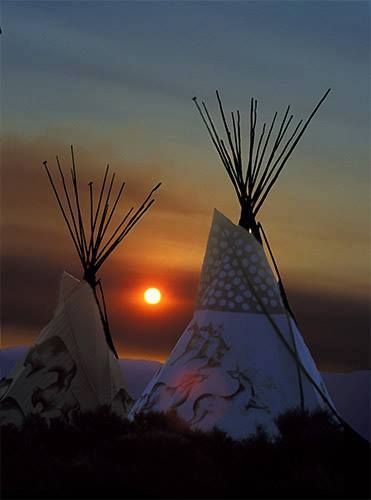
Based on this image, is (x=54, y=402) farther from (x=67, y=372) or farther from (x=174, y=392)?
(x=174, y=392)

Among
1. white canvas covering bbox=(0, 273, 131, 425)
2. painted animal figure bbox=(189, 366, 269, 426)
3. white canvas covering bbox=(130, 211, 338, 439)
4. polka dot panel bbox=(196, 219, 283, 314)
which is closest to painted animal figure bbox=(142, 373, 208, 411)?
white canvas covering bbox=(130, 211, 338, 439)

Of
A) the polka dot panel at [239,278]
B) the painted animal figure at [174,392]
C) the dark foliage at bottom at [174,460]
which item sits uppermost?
the polka dot panel at [239,278]

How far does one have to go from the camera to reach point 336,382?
2623cm

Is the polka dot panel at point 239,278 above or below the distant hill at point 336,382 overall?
above

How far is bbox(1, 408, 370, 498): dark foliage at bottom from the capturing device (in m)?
10.0

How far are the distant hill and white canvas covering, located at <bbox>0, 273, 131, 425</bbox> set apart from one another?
9.73 metres

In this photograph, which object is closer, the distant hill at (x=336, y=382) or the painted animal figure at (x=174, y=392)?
the painted animal figure at (x=174, y=392)

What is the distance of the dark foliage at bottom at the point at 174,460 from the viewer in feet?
32.9

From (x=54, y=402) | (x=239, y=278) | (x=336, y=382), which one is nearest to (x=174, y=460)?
(x=239, y=278)

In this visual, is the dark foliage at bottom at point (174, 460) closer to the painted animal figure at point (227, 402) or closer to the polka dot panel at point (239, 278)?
the painted animal figure at point (227, 402)

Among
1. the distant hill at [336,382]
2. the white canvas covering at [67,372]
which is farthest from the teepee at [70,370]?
the distant hill at [336,382]

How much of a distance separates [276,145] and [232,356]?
2384 mm

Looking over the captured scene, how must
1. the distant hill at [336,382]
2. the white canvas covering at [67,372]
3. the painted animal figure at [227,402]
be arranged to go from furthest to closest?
the distant hill at [336,382]
the white canvas covering at [67,372]
the painted animal figure at [227,402]

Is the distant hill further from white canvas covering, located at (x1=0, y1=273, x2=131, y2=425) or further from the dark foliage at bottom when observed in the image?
the dark foliage at bottom
